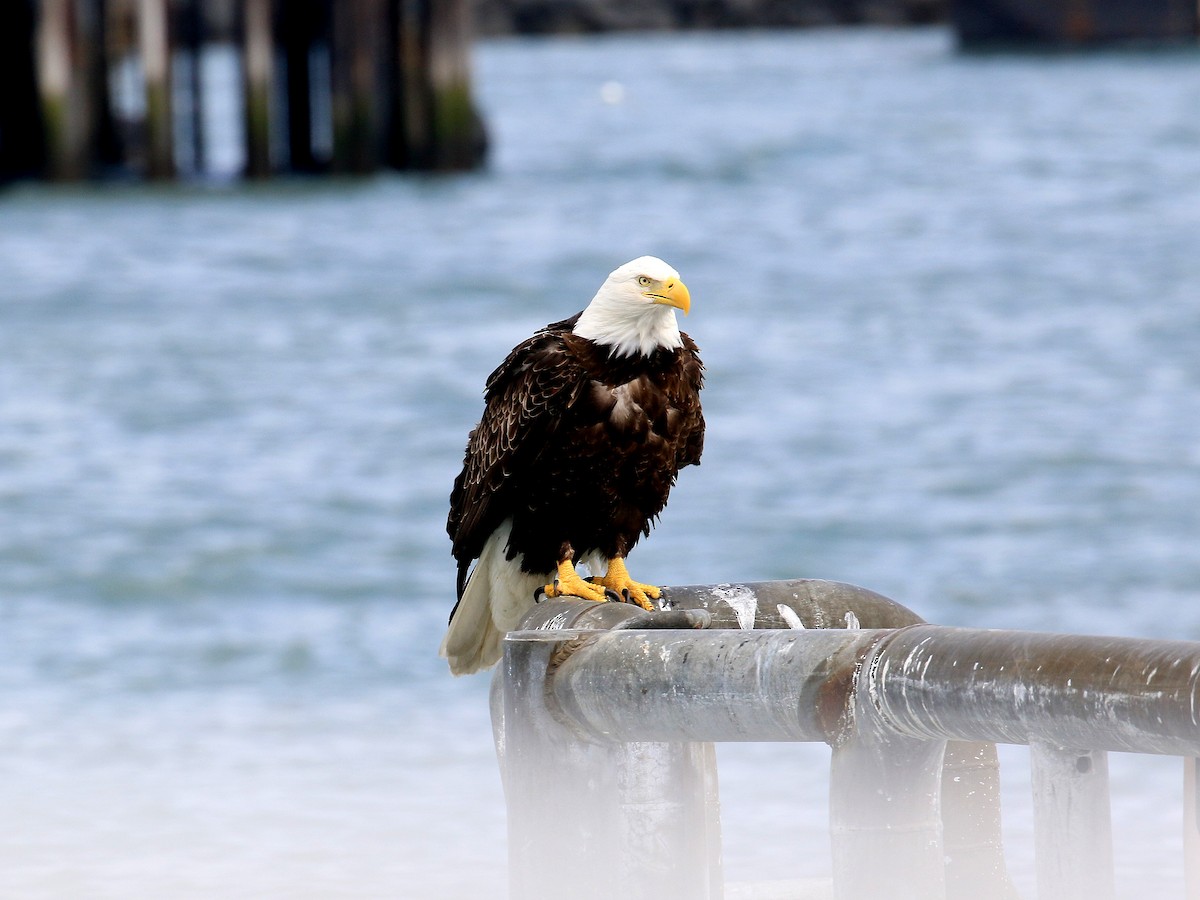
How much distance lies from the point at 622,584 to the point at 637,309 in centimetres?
63

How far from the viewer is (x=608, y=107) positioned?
48.5 meters

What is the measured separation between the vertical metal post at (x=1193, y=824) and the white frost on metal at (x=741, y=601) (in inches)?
37.1

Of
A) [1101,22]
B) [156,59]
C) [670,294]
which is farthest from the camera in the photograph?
[1101,22]

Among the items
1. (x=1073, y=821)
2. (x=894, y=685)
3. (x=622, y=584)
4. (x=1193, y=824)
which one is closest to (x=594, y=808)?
(x=894, y=685)

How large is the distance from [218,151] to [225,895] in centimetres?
3285

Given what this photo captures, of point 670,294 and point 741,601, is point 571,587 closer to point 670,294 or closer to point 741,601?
point 670,294

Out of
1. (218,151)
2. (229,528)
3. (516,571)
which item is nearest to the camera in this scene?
(516,571)

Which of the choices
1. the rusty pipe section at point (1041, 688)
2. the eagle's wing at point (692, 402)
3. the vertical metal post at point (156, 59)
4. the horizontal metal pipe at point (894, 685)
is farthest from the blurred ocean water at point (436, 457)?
the rusty pipe section at point (1041, 688)

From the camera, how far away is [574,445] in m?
3.89

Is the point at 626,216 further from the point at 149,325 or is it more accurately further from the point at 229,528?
the point at 229,528

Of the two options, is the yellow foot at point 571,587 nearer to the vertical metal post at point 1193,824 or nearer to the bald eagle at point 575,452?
the bald eagle at point 575,452

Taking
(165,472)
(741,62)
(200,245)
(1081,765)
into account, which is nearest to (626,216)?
(200,245)

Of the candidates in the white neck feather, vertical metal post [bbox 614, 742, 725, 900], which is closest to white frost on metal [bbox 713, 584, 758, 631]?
vertical metal post [bbox 614, 742, 725, 900]

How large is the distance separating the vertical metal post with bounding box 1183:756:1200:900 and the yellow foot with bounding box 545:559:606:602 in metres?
2.01
